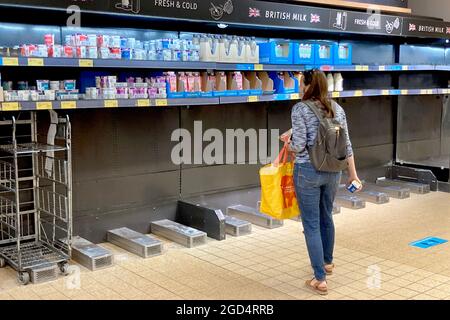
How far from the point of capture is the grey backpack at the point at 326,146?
375 centimetres

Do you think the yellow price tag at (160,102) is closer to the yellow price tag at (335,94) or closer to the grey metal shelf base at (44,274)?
the grey metal shelf base at (44,274)

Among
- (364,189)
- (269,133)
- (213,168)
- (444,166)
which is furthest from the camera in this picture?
(444,166)

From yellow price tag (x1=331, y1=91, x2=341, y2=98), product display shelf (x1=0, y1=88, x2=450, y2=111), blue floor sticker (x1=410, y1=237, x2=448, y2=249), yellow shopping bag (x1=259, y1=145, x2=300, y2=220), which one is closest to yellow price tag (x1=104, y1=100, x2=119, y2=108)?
product display shelf (x1=0, y1=88, x2=450, y2=111)

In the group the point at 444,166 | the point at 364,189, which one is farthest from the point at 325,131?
the point at 444,166

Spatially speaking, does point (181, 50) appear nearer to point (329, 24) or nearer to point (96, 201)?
point (96, 201)

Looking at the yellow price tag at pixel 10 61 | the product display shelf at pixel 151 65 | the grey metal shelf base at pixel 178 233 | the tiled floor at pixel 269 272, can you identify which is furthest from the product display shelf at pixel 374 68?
the yellow price tag at pixel 10 61

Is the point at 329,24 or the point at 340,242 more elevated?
the point at 329,24

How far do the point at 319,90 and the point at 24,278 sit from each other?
2581mm

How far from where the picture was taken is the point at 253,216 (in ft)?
20.0

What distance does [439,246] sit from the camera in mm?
5277

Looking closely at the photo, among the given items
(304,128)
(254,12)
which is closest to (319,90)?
(304,128)

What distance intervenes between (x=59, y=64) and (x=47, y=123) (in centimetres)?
76

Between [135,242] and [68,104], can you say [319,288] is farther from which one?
[68,104]

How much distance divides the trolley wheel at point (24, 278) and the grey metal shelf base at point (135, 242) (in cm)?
102
